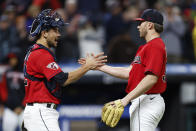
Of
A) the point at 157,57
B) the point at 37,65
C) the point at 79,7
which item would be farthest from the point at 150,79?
the point at 79,7

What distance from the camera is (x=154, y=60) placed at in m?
5.32

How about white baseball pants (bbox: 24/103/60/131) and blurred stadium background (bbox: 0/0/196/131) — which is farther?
blurred stadium background (bbox: 0/0/196/131)

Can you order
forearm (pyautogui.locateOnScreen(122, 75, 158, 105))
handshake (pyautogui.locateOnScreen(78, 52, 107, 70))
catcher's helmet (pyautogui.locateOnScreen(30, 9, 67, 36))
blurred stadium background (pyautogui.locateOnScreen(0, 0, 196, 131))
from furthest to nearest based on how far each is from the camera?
blurred stadium background (pyautogui.locateOnScreen(0, 0, 196, 131)), handshake (pyautogui.locateOnScreen(78, 52, 107, 70)), catcher's helmet (pyautogui.locateOnScreen(30, 9, 67, 36)), forearm (pyautogui.locateOnScreen(122, 75, 158, 105))

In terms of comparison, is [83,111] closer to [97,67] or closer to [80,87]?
[80,87]

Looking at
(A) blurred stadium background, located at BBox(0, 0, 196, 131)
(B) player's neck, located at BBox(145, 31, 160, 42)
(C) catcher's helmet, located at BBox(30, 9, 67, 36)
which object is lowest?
(A) blurred stadium background, located at BBox(0, 0, 196, 131)

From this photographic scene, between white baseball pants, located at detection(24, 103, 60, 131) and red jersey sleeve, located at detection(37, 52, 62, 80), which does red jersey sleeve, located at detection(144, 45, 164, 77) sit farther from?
white baseball pants, located at detection(24, 103, 60, 131)

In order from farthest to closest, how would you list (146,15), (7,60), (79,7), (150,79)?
(79,7), (7,60), (146,15), (150,79)

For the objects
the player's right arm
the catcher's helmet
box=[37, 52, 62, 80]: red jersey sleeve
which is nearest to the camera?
box=[37, 52, 62, 80]: red jersey sleeve

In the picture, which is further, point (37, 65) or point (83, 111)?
point (83, 111)

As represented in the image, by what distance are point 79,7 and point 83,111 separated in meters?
2.96

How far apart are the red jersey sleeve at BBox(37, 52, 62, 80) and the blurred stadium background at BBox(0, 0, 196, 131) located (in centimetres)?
425

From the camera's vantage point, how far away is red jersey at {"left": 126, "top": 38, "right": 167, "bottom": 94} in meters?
5.31

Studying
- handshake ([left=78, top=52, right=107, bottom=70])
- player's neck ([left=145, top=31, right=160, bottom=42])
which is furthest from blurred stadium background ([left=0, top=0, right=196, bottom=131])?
player's neck ([left=145, top=31, right=160, bottom=42])

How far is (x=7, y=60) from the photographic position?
10188 millimetres
